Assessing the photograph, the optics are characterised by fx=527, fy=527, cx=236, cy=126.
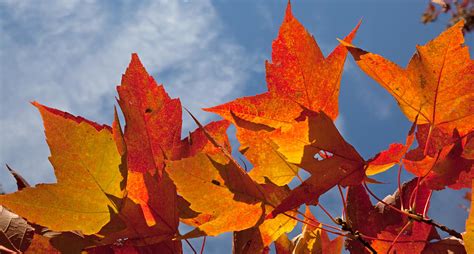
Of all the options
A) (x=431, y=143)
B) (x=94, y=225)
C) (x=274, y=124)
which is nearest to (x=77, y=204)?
(x=94, y=225)

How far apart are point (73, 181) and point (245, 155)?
12 centimetres

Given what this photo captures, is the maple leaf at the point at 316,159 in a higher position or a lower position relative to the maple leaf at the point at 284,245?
higher

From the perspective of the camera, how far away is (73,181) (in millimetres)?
359

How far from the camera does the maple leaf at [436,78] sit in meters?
0.37

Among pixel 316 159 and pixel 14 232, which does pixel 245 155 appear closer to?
pixel 316 159

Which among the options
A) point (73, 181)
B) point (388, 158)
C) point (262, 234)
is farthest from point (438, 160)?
point (73, 181)

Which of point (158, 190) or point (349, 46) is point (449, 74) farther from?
point (158, 190)

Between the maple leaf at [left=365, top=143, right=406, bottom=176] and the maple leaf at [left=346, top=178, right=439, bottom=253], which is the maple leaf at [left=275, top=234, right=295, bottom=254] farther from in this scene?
the maple leaf at [left=365, top=143, right=406, bottom=176]

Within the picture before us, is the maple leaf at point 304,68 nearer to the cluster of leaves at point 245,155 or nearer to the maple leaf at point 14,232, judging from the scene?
the cluster of leaves at point 245,155

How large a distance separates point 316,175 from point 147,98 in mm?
142

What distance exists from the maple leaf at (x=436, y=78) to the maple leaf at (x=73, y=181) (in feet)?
0.60

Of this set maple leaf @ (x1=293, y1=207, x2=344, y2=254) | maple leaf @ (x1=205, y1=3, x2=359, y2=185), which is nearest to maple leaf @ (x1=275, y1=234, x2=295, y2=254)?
maple leaf @ (x1=293, y1=207, x2=344, y2=254)

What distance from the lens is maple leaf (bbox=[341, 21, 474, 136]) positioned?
14.5 inches

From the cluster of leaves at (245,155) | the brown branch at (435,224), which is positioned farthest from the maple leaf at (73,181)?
the brown branch at (435,224)
